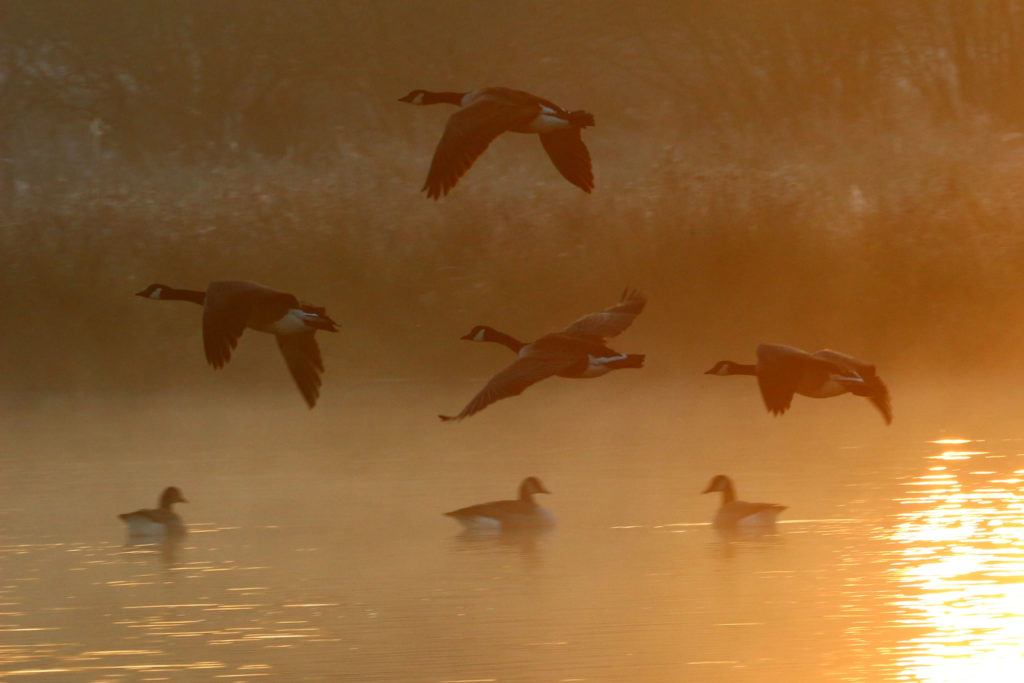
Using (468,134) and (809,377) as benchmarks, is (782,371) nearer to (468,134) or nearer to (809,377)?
(809,377)

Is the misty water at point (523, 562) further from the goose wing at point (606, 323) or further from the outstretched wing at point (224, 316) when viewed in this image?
the outstretched wing at point (224, 316)

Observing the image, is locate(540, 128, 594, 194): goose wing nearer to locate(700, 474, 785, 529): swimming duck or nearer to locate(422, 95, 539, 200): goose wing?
locate(422, 95, 539, 200): goose wing

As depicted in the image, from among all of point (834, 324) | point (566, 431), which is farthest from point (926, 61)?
point (566, 431)

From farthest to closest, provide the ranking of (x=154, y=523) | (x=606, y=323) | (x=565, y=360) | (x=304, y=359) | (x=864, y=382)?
(x=154, y=523) < (x=606, y=323) < (x=304, y=359) < (x=864, y=382) < (x=565, y=360)

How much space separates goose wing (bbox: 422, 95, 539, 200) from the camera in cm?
1717

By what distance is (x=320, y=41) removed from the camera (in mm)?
77000

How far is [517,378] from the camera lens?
17.3m

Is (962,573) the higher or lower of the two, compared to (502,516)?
lower

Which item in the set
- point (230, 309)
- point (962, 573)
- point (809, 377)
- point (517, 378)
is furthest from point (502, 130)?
point (962, 573)

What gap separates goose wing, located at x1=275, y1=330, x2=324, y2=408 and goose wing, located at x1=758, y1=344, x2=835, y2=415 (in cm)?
404

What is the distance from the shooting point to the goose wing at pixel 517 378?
16.7m

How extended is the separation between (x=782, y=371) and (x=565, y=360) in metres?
1.96

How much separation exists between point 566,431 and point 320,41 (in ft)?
147

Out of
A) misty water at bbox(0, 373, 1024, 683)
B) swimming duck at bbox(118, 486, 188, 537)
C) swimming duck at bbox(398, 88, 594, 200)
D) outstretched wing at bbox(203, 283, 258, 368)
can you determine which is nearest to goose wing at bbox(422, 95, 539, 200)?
swimming duck at bbox(398, 88, 594, 200)
